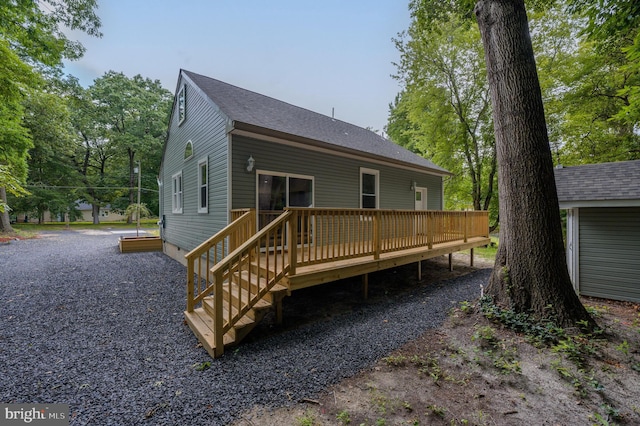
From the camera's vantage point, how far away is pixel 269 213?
5.58 metres

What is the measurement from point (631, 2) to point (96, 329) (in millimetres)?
10290

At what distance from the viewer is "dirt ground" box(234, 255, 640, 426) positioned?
2164 mm

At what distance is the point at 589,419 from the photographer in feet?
7.11

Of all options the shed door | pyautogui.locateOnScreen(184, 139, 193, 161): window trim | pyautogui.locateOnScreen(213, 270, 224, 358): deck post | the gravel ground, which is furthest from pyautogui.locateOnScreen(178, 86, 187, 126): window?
the shed door

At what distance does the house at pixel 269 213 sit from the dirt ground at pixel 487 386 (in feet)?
5.13

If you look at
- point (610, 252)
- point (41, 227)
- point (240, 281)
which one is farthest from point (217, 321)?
point (41, 227)

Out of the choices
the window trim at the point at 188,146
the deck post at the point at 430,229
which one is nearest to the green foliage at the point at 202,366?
the deck post at the point at 430,229

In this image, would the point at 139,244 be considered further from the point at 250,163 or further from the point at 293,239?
the point at 293,239

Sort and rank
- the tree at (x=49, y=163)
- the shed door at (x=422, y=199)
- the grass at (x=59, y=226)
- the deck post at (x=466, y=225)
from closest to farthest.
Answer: the deck post at (x=466, y=225) → the shed door at (x=422, y=199) → the tree at (x=49, y=163) → the grass at (x=59, y=226)

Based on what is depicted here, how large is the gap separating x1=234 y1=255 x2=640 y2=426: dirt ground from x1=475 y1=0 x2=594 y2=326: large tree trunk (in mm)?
610

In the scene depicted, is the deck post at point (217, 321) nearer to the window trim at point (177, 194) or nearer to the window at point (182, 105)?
the window trim at point (177, 194)

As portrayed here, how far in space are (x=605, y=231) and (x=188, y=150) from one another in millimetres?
11251

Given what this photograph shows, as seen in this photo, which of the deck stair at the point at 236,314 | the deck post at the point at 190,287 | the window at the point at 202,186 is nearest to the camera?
the deck stair at the point at 236,314

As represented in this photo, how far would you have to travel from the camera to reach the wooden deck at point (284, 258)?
337 cm
